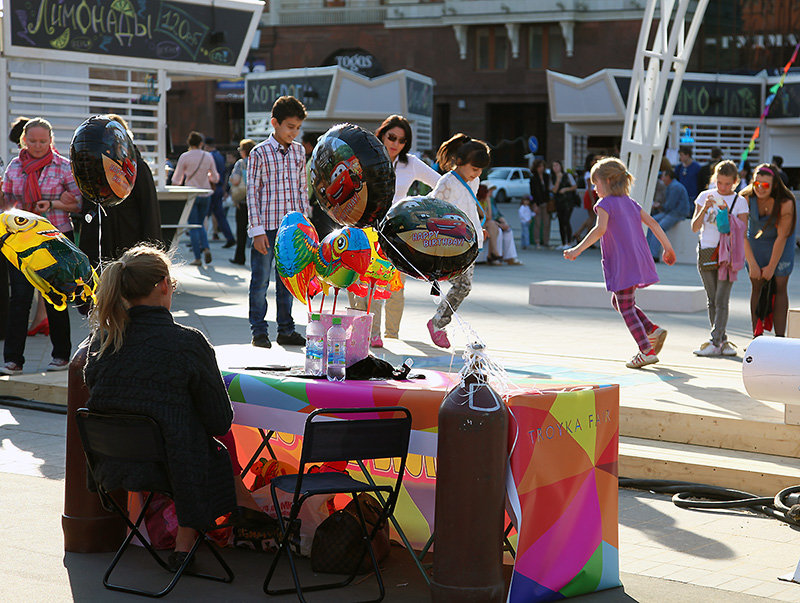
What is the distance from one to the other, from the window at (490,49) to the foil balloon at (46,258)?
4300cm

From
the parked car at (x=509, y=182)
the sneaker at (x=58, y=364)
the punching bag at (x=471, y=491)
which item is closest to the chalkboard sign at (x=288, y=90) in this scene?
the parked car at (x=509, y=182)

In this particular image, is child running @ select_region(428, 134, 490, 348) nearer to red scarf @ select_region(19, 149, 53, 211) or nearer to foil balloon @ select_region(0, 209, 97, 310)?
red scarf @ select_region(19, 149, 53, 211)

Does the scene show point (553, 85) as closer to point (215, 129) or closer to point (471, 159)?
point (471, 159)

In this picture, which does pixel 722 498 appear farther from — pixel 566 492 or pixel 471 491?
pixel 471 491

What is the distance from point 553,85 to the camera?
25.6m

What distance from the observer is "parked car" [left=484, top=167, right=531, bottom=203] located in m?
40.2

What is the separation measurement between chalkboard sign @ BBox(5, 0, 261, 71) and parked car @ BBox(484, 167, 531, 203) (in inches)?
1055

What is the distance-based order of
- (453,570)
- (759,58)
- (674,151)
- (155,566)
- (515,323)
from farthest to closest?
(759,58) < (674,151) < (515,323) < (155,566) < (453,570)

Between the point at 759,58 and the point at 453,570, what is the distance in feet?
129

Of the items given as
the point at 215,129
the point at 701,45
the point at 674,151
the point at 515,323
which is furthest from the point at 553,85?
→ the point at 215,129

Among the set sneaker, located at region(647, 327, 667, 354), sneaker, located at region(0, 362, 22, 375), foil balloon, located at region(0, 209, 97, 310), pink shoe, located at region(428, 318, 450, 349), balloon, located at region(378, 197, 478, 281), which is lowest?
sneaker, located at region(0, 362, 22, 375)

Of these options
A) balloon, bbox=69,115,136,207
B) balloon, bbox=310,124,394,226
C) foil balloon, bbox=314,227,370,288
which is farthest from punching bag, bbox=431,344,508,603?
balloon, bbox=69,115,136,207

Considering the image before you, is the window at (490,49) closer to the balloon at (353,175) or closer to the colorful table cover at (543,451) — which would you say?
the balloon at (353,175)

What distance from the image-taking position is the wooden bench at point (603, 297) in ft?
39.5
